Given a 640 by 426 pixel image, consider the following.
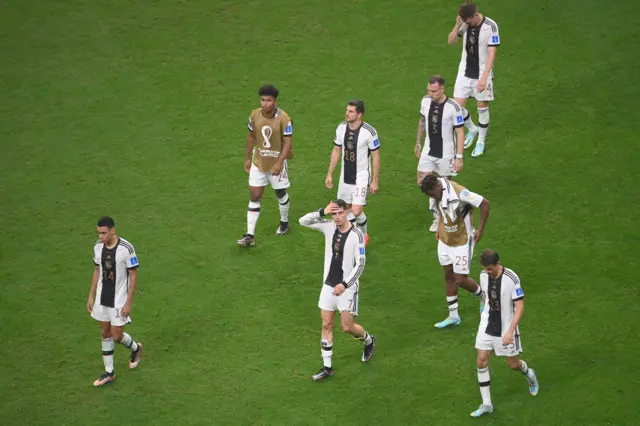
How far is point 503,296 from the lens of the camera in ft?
42.7

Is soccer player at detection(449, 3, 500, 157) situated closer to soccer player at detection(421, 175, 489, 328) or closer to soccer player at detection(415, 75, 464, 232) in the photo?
soccer player at detection(415, 75, 464, 232)

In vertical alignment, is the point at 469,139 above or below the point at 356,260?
above

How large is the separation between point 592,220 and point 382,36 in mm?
6593

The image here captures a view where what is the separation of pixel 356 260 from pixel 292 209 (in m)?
4.22

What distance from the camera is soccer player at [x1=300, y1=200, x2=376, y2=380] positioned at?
1362 cm

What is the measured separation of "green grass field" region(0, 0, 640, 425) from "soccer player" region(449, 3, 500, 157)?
123 cm

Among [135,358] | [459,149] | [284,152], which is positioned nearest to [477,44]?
[459,149]

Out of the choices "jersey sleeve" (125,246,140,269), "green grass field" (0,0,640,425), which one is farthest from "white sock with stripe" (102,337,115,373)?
"jersey sleeve" (125,246,140,269)

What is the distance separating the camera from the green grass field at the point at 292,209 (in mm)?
14086

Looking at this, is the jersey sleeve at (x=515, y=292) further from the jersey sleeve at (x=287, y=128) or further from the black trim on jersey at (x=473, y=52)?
the black trim on jersey at (x=473, y=52)

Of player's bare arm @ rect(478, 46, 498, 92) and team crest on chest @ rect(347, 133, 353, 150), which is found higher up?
player's bare arm @ rect(478, 46, 498, 92)

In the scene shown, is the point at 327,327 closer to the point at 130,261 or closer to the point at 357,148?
the point at 130,261

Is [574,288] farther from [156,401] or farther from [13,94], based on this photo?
[13,94]

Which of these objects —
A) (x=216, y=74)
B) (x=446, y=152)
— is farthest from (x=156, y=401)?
(x=216, y=74)
